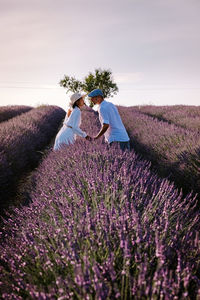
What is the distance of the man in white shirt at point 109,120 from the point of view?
4.09m

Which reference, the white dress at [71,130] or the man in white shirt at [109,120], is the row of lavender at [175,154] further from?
the white dress at [71,130]

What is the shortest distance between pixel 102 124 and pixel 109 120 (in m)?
0.22

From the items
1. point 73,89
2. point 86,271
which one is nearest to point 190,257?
point 86,271

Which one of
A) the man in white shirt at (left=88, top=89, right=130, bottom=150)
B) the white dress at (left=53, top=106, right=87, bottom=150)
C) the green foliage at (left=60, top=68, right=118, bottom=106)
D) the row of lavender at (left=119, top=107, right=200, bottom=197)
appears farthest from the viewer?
the green foliage at (left=60, top=68, right=118, bottom=106)

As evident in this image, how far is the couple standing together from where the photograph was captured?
4.11m

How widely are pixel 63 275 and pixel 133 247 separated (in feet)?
1.42

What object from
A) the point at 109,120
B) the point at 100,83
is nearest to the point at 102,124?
the point at 109,120

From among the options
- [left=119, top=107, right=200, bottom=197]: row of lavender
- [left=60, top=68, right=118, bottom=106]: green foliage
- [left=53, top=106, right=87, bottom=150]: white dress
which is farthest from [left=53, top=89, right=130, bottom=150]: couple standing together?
[left=60, top=68, right=118, bottom=106]: green foliage

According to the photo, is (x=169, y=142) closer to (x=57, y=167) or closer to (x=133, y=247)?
(x=57, y=167)

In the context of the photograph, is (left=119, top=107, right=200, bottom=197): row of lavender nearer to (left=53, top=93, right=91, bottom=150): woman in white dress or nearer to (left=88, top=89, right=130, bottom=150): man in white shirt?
(left=88, top=89, right=130, bottom=150): man in white shirt

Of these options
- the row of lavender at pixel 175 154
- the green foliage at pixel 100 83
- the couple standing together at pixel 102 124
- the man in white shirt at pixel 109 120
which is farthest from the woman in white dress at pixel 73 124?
the green foliage at pixel 100 83

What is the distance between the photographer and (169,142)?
15.9 feet

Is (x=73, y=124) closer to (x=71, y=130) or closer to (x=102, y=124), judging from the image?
(x=71, y=130)

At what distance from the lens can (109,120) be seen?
430 centimetres
